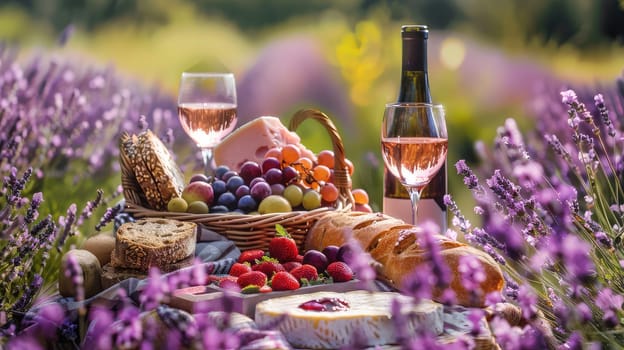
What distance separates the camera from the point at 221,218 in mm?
2250

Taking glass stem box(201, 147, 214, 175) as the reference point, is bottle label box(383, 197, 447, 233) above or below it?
below

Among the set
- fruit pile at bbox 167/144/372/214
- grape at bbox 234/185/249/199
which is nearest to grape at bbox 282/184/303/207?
fruit pile at bbox 167/144/372/214

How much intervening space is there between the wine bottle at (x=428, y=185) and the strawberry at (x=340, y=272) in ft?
1.64

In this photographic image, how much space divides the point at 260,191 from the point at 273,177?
3.7 inches

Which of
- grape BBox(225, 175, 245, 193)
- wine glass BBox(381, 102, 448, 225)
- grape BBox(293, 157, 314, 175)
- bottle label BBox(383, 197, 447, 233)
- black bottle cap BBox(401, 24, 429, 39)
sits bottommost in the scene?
bottle label BBox(383, 197, 447, 233)

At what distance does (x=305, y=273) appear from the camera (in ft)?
6.27

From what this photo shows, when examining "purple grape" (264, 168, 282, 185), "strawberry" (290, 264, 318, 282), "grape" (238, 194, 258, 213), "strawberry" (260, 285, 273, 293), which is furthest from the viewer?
"purple grape" (264, 168, 282, 185)

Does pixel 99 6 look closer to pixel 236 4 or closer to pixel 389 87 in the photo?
pixel 236 4

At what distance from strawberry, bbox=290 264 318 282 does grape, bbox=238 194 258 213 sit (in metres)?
0.46

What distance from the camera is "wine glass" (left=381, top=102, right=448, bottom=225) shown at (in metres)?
2.00

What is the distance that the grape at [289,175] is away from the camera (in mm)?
2465

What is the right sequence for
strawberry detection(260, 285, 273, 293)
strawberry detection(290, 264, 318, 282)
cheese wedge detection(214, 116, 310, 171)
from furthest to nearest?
1. cheese wedge detection(214, 116, 310, 171)
2. strawberry detection(290, 264, 318, 282)
3. strawberry detection(260, 285, 273, 293)

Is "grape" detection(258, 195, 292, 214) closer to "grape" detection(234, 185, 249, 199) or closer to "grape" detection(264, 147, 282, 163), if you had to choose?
"grape" detection(234, 185, 249, 199)

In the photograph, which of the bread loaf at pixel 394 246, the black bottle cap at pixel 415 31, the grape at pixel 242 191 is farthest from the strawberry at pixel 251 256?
the black bottle cap at pixel 415 31
